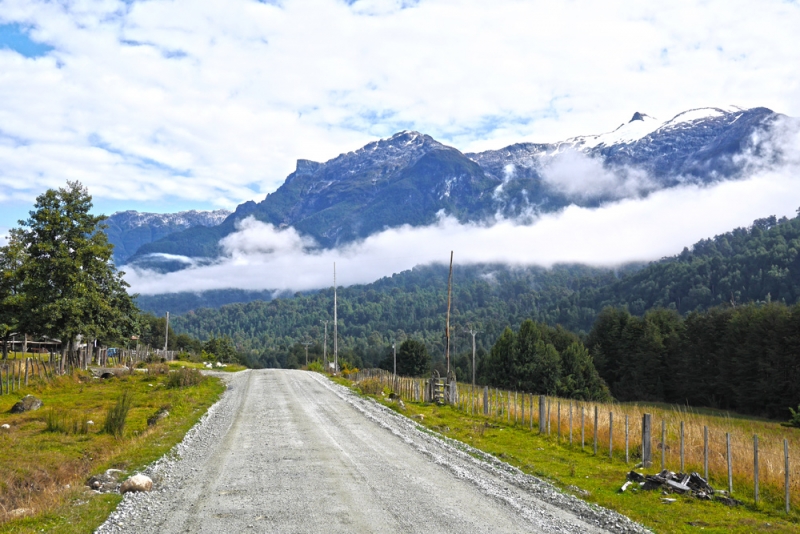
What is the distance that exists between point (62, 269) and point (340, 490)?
37.1m

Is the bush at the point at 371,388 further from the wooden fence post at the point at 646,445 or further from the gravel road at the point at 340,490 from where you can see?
the wooden fence post at the point at 646,445

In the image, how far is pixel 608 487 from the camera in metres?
15.9

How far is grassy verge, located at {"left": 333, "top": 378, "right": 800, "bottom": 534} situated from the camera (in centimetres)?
1266

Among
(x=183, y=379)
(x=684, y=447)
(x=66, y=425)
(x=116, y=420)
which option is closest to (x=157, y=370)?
(x=183, y=379)

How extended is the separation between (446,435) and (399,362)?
9422 centimetres

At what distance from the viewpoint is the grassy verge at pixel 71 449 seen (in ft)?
38.0

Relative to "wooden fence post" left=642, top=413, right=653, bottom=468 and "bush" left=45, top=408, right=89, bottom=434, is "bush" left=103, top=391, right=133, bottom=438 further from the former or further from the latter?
"wooden fence post" left=642, top=413, right=653, bottom=468

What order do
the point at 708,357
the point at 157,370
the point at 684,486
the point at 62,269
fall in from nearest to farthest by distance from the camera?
the point at 684,486 → the point at 62,269 → the point at 157,370 → the point at 708,357

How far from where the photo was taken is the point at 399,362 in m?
118

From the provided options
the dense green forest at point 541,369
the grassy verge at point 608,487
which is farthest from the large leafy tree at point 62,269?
the dense green forest at point 541,369

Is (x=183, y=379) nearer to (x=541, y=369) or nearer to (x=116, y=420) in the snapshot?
(x=116, y=420)

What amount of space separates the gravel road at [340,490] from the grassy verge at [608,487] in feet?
3.06

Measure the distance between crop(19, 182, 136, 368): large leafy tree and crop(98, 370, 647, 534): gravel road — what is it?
2411 centimetres

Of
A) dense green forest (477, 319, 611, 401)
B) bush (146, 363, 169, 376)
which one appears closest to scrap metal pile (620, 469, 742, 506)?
bush (146, 363, 169, 376)
